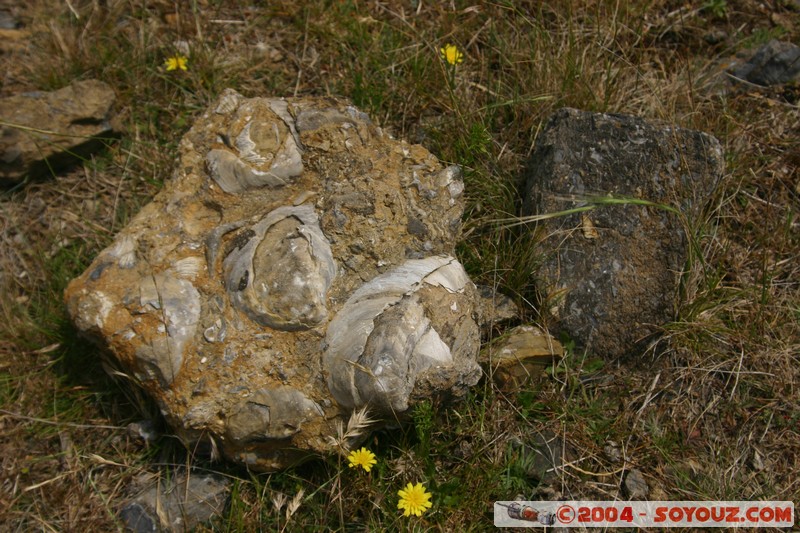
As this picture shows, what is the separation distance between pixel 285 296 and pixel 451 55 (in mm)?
1814

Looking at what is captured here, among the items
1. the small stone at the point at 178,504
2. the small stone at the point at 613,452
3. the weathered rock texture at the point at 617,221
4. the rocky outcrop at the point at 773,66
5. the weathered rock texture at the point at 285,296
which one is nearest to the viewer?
the weathered rock texture at the point at 285,296

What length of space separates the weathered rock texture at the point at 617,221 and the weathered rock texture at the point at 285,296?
58cm

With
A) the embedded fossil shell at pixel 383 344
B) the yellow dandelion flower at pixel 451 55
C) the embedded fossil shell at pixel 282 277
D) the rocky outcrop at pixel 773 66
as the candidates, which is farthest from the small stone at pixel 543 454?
the rocky outcrop at pixel 773 66

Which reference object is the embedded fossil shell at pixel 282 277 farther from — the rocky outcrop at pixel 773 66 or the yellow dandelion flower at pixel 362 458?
the rocky outcrop at pixel 773 66

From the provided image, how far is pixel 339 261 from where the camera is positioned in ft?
9.19

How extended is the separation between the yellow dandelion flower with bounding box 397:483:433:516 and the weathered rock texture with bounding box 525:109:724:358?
110 cm

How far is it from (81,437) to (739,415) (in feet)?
10.5

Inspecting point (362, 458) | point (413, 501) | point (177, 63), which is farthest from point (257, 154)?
point (413, 501)

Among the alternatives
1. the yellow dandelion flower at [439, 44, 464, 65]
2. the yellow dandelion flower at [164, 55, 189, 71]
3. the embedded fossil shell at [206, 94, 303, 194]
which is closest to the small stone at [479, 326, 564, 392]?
the embedded fossil shell at [206, 94, 303, 194]

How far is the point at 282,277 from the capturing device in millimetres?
2676

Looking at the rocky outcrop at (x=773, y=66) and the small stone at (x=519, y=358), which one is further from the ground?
the rocky outcrop at (x=773, y=66)

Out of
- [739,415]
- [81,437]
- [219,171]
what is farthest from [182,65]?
[739,415]

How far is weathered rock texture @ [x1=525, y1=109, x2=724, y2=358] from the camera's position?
3.19 meters

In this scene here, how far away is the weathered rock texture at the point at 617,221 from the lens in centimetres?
319
